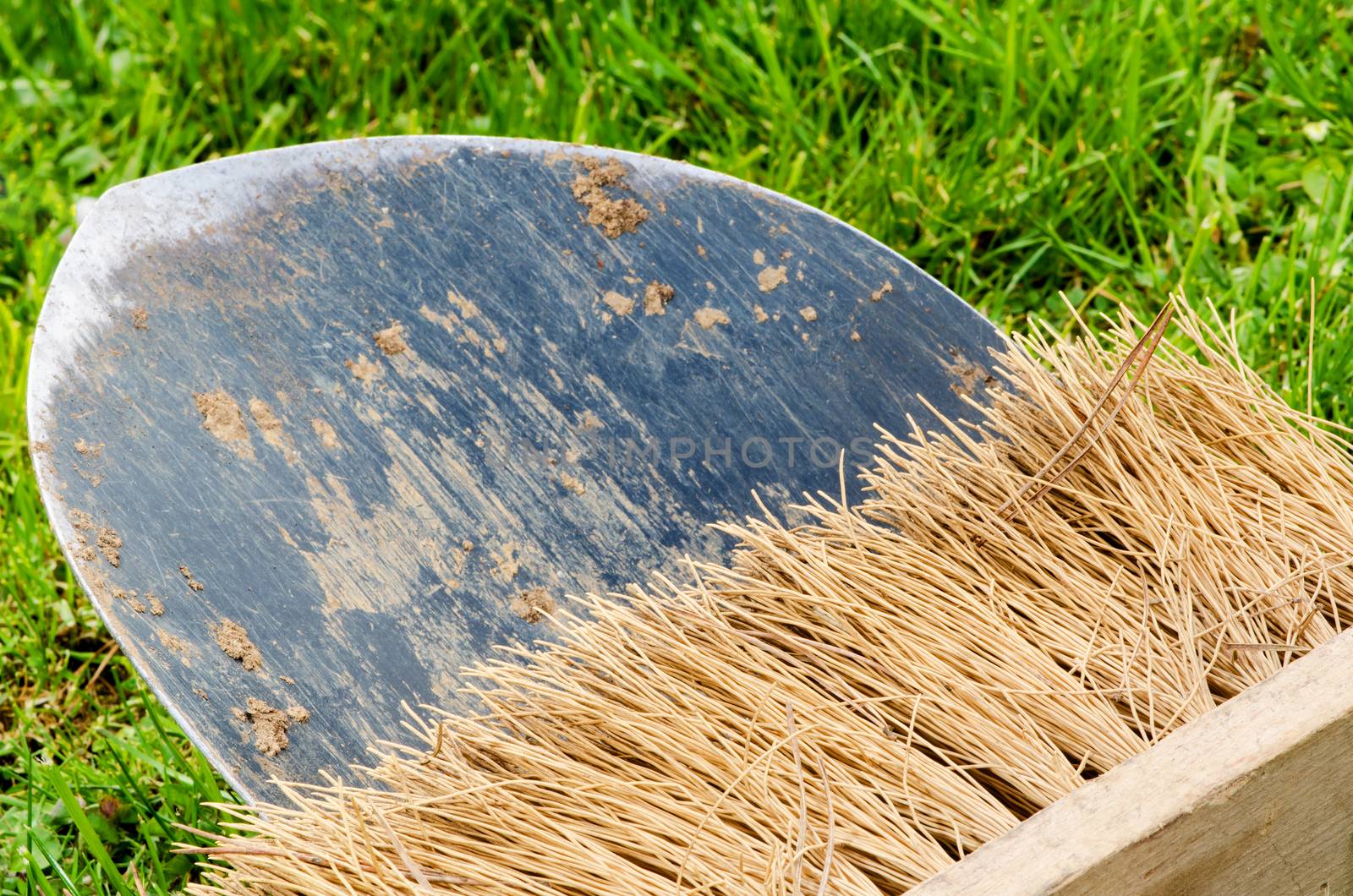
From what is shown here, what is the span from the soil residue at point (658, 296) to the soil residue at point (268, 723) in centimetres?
56

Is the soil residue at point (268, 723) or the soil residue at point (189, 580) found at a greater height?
the soil residue at point (189, 580)

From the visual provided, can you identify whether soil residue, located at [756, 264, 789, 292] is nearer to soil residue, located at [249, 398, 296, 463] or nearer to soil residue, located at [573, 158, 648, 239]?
soil residue, located at [573, 158, 648, 239]

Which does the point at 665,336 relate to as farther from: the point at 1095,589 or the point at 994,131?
the point at 994,131

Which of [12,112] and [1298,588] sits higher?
[12,112]

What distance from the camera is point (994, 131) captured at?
7.01 feet

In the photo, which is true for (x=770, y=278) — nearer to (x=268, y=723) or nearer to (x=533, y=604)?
(x=533, y=604)

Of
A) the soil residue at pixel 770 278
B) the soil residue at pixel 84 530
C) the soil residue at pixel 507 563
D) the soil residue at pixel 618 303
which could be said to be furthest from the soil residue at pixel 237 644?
the soil residue at pixel 770 278

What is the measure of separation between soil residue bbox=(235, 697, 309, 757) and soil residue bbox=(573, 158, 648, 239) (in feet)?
1.97

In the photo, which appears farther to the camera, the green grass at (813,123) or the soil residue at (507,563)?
the green grass at (813,123)

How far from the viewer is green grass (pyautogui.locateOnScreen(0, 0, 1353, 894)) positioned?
6.05 ft

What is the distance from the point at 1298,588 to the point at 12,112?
2.37 m

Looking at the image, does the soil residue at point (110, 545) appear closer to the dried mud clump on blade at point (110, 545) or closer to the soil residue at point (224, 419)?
the dried mud clump on blade at point (110, 545)

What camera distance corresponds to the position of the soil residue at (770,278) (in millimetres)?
1398

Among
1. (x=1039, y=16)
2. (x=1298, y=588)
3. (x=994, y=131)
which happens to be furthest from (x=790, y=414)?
(x=1039, y=16)
